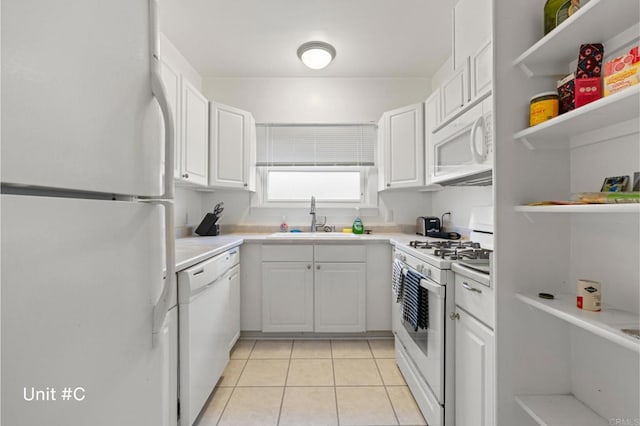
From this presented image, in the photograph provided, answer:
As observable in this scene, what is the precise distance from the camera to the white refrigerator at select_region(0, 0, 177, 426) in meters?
0.46

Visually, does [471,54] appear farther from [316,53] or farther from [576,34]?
[316,53]

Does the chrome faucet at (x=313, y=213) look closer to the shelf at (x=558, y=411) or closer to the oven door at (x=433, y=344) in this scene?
the oven door at (x=433, y=344)

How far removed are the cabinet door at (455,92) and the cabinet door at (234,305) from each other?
1.95 meters

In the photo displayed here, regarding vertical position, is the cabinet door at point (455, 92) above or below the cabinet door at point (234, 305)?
above

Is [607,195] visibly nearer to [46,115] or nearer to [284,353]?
[46,115]

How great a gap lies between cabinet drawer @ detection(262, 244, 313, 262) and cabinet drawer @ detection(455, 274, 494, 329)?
55.2 inches

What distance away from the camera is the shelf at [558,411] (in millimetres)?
931

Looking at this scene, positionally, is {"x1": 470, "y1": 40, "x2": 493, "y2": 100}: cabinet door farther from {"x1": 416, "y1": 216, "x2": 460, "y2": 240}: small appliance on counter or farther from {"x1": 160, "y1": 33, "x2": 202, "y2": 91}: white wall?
{"x1": 160, "y1": 33, "x2": 202, "y2": 91}: white wall

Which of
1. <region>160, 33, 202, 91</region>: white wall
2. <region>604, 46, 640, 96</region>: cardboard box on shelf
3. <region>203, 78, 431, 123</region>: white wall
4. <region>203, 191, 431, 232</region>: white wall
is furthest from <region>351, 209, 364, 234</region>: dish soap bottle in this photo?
<region>604, 46, 640, 96</region>: cardboard box on shelf

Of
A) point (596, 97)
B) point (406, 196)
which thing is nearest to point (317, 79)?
point (406, 196)

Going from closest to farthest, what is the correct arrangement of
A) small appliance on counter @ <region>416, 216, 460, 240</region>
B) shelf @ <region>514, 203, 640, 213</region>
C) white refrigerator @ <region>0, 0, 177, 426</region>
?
1. white refrigerator @ <region>0, 0, 177, 426</region>
2. shelf @ <region>514, 203, 640, 213</region>
3. small appliance on counter @ <region>416, 216, 460, 240</region>

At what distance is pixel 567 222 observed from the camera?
1.08 metres

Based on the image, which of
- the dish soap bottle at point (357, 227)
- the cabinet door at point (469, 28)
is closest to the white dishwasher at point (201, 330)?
the dish soap bottle at point (357, 227)

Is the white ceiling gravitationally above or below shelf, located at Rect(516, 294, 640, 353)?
above
